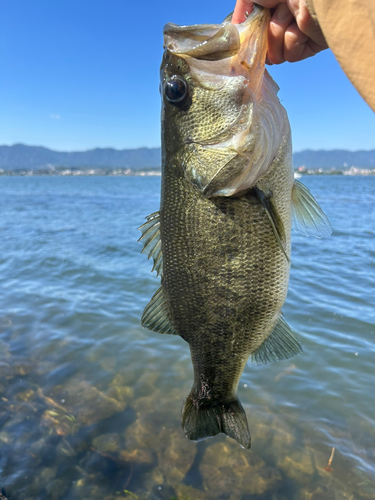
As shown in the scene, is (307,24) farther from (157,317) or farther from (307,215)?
(157,317)

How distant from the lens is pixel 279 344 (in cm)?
258

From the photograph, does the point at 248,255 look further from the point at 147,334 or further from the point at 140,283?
the point at 140,283

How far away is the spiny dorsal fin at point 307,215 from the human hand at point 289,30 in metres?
0.82

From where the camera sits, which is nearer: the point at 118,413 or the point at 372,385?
the point at 118,413

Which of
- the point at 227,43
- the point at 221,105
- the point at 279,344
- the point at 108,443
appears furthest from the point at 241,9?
the point at 108,443

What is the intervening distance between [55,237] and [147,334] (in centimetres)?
1191

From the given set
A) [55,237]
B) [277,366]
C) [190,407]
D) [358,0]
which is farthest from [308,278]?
[55,237]

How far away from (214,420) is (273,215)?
5.43ft

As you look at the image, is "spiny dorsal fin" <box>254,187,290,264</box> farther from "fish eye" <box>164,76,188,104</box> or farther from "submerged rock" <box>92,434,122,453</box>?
"submerged rock" <box>92,434,122,453</box>

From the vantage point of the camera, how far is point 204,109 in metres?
2.15

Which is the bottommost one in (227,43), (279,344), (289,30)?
(279,344)

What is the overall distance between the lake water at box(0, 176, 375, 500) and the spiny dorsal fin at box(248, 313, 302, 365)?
2.20 metres

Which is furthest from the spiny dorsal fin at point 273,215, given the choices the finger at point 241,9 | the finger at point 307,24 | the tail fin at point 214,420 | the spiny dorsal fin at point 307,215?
the tail fin at point 214,420

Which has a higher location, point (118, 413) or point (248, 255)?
point (248, 255)
